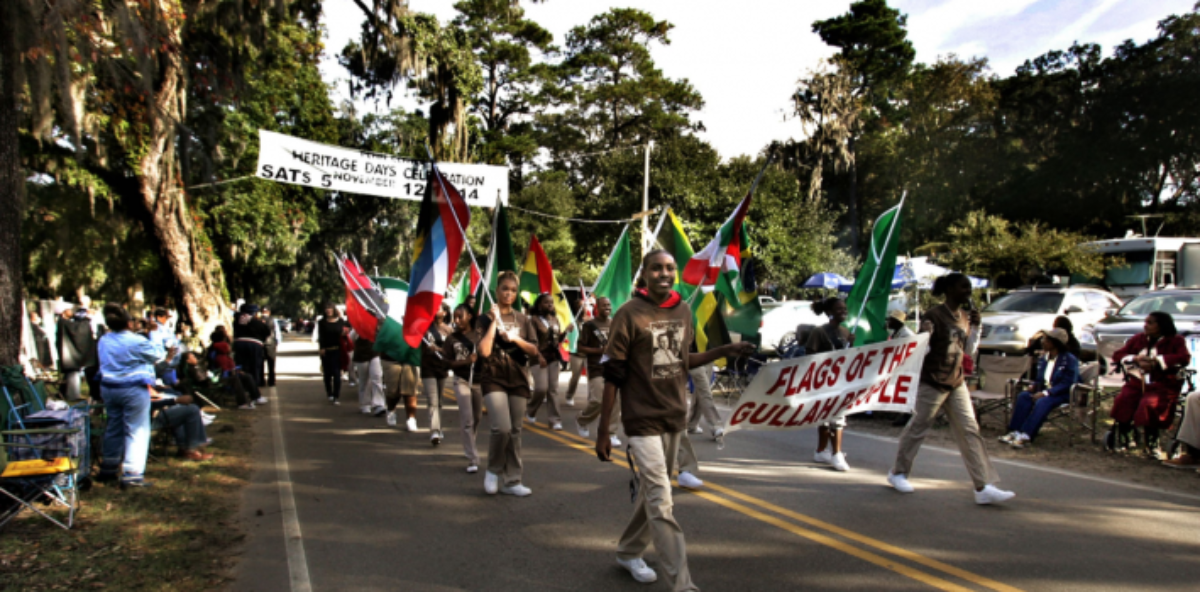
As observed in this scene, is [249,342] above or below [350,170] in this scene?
below

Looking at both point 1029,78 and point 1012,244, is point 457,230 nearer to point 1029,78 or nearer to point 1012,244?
point 1012,244

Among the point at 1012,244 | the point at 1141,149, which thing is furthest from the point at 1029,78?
the point at 1012,244

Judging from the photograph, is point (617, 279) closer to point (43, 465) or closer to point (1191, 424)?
point (1191, 424)

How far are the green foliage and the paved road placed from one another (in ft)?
49.5

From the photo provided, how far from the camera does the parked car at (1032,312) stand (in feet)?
48.8

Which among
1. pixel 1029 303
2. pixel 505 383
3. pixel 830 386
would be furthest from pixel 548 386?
pixel 1029 303

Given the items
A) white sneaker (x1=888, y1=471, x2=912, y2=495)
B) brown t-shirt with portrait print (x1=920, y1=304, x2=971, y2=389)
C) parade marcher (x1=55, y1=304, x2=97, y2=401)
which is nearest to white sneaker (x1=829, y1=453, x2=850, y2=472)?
white sneaker (x1=888, y1=471, x2=912, y2=495)

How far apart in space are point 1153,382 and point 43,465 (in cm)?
1004

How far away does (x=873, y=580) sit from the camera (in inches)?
181

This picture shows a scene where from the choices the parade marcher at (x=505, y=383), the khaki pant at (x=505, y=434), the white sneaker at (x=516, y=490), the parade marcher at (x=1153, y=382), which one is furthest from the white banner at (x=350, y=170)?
the parade marcher at (x=1153, y=382)

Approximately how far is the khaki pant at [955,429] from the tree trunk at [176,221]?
11.6 meters

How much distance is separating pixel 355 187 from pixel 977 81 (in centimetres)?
3482

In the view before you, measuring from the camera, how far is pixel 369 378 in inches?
502

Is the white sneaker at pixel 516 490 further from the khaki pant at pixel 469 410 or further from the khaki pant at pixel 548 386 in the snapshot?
the khaki pant at pixel 548 386
